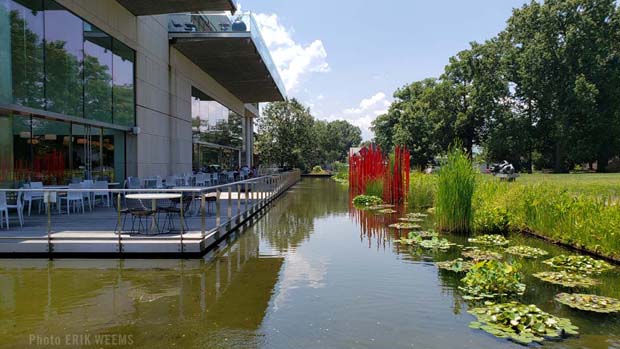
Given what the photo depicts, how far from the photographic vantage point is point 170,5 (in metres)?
14.8

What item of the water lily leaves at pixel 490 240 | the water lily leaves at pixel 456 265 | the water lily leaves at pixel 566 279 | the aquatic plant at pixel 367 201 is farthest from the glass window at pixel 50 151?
the water lily leaves at pixel 566 279

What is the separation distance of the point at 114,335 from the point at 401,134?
42473 mm

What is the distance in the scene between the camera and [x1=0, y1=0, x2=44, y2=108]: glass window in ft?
33.1

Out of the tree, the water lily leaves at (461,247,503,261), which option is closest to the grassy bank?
the water lily leaves at (461,247,503,261)

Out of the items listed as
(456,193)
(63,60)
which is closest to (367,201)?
(456,193)

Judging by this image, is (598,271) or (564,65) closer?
(598,271)

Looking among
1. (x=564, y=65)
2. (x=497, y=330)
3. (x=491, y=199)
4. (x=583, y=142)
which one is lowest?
(x=497, y=330)

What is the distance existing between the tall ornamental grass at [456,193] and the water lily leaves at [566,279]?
366cm

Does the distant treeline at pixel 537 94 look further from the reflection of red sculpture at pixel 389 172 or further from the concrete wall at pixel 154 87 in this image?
the concrete wall at pixel 154 87

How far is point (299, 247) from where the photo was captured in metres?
9.05

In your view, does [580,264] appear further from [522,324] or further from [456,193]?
[456,193]

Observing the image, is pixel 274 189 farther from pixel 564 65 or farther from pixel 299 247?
pixel 564 65

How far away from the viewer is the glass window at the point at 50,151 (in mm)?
11337

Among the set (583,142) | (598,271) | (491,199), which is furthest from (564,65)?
(598,271)
